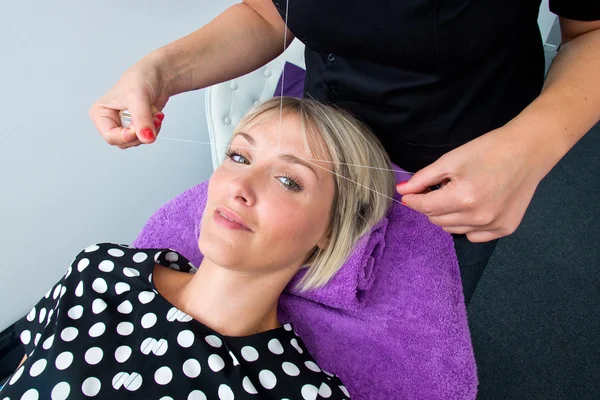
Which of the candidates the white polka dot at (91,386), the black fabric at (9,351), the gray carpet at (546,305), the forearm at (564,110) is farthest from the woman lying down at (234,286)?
the gray carpet at (546,305)

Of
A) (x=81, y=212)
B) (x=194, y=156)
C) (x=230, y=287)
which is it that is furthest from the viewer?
(x=194, y=156)

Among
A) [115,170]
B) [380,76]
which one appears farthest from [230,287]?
[115,170]

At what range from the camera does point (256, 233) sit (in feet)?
2.63

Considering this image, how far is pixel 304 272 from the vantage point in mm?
1023

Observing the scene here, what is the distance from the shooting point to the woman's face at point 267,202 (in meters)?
0.80

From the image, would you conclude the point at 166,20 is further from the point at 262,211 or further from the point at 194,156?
the point at 262,211

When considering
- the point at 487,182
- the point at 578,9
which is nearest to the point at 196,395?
the point at 487,182

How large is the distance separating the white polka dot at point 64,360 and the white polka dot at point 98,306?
0.10 metres

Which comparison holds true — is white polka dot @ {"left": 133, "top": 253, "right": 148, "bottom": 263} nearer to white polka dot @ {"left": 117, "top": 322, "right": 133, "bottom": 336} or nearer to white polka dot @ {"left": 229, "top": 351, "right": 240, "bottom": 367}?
white polka dot @ {"left": 117, "top": 322, "right": 133, "bottom": 336}

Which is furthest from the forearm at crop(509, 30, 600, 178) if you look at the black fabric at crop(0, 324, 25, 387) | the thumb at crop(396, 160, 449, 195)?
the black fabric at crop(0, 324, 25, 387)

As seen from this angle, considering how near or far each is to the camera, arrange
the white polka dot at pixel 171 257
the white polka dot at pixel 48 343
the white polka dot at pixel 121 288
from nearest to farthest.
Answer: the white polka dot at pixel 48 343
the white polka dot at pixel 121 288
the white polka dot at pixel 171 257

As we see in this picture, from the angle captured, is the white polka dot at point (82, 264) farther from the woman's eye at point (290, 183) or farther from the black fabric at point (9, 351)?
the black fabric at point (9, 351)

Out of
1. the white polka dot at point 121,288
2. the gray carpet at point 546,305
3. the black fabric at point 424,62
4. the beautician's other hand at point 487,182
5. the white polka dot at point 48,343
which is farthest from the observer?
the gray carpet at point 546,305

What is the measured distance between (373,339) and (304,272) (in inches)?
8.8
